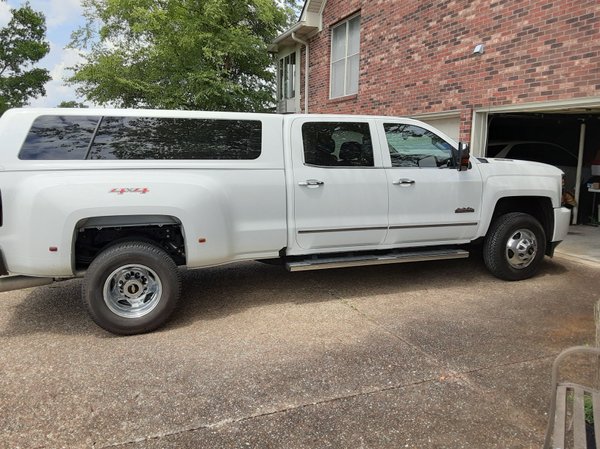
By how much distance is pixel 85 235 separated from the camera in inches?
166

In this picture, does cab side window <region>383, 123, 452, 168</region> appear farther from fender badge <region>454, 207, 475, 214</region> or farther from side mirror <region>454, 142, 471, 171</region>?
fender badge <region>454, 207, 475, 214</region>

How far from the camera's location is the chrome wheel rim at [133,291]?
13.4 feet

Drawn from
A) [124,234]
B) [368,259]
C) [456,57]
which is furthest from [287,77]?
[124,234]

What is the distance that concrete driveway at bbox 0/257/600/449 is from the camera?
281 cm

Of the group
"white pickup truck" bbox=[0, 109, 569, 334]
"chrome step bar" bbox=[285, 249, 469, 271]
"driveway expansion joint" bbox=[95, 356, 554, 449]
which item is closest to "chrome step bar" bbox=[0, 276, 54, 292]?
"white pickup truck" bbox=[0, 109, 569, 334]

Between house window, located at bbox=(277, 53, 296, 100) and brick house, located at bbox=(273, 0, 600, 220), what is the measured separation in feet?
8.90

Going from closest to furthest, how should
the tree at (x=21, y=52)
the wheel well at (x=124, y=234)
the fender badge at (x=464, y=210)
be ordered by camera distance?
the wheel well at (x=124, y=234) < the fender badge at (x=464, y=210) < the tree at (x=21, y=52)

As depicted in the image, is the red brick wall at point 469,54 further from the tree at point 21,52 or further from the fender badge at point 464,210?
the tree at point 21,52

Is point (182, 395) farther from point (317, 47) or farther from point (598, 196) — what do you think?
point (317, 47)

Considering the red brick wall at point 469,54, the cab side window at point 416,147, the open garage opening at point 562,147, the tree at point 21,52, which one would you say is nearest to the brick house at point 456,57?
the red brick wall at point 469,54

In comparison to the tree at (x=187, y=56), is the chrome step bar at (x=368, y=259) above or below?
below

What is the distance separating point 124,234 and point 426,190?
10.3 ft

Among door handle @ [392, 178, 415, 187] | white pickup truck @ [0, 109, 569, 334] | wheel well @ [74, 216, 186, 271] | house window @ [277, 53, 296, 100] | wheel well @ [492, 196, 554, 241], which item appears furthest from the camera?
house window @ [277, 53, 296, 100]

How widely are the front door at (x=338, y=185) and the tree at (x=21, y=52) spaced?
29741 millimetres
